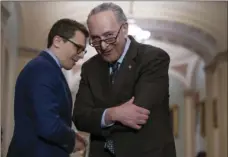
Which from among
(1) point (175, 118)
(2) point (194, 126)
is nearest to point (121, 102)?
(2) point (194, 126)

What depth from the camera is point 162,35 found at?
35.2 feet

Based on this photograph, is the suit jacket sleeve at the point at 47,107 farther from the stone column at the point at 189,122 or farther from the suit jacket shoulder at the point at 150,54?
the stone column at the point at 189,122

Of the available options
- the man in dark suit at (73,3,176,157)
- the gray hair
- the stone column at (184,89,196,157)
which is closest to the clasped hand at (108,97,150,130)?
the man in dark suit at (73,3,176,157)

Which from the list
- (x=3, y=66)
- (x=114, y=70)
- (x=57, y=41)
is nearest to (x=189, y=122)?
(x=3, y=66)

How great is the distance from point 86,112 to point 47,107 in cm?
16

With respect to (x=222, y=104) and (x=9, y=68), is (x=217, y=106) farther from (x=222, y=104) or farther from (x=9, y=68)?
(x=9, y=68)

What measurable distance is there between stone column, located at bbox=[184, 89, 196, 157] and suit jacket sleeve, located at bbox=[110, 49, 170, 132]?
1181 cm

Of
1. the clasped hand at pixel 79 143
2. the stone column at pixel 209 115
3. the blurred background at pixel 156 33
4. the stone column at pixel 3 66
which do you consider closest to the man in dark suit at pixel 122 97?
the clasped hand at pixel 79 143

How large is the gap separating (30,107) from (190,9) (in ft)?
24.2

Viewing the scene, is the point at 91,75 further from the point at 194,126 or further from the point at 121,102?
the point at 194,126

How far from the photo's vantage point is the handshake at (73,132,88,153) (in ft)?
6.99

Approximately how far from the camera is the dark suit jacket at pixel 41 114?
194 cm

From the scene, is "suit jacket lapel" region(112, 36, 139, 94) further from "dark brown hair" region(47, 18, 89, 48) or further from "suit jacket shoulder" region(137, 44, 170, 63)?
"dark brown hair" region(47, 18, 89, 48)

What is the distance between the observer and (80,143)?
2176 mm
